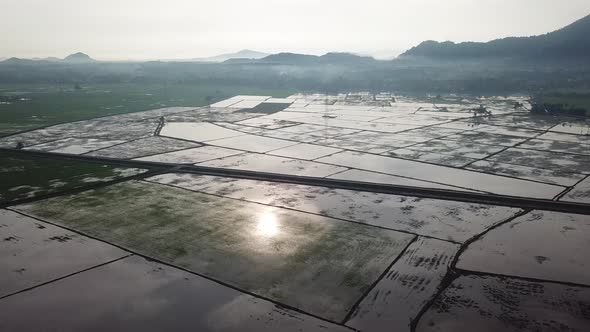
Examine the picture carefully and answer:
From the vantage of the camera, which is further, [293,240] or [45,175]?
[45,175]

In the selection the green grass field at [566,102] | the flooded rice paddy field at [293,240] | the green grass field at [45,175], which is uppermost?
the green grass field at [566,102]

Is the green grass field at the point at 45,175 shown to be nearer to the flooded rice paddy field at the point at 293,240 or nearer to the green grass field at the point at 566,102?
Answer: the flooded rice paddy field at the point at 293,240

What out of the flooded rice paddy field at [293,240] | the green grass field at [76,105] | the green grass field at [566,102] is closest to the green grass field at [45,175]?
the flooded rice paddy field at [293,240]

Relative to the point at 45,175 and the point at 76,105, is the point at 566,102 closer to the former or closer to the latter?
the point at 45,175

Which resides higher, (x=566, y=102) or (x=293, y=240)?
(x=566, y=102)

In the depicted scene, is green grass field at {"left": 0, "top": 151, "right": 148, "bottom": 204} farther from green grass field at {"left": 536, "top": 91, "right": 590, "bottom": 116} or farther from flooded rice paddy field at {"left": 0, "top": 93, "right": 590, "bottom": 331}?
green grass field at {"left": 536, "top": 91, "right": 590, "bottom": 116}

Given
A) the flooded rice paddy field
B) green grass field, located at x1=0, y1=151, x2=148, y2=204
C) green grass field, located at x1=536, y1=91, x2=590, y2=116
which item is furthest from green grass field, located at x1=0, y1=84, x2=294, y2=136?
green grass field, located at x1=536, y1=91, x2=590, y2=116

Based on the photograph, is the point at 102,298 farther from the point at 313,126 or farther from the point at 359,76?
Result: the point at 359,76

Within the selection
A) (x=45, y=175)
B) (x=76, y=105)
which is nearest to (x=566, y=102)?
(x=45, y=175)
